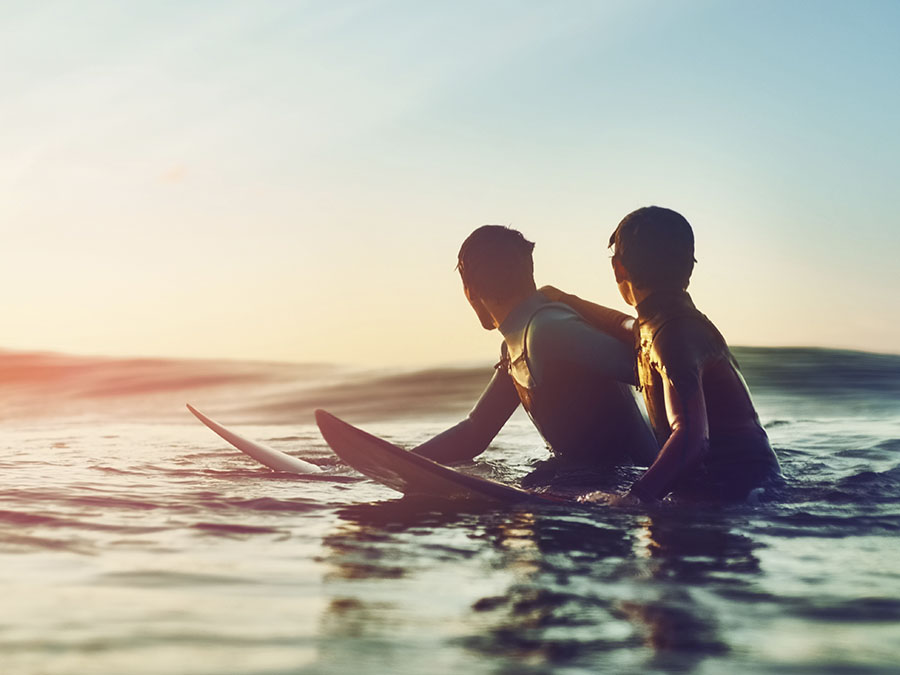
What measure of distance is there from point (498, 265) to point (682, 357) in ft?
4.60

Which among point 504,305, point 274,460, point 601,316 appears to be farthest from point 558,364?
point 274,460

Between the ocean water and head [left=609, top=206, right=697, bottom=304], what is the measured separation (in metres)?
1.07

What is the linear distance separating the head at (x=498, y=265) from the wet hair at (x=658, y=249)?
0.86 meters

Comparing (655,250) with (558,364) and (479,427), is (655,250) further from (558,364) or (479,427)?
(479,427)

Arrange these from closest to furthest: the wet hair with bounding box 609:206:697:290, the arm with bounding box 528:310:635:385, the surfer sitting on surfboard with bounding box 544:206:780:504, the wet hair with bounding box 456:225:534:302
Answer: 1. the surfer sitting on surfboard with bounding box 544:206:780:504
2. the wet hair with bounding box 609:206:697:290
3. the arm with bounding box 528:310:635:385
4. the wet hair with bounding box 456:225:534:302

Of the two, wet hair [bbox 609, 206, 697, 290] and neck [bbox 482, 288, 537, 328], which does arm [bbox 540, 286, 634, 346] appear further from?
wet hair [bbox 609, 206, 697, 290]

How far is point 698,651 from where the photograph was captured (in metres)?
2.55

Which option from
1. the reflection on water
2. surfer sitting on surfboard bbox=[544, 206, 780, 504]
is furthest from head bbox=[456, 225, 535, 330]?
the reflection on water

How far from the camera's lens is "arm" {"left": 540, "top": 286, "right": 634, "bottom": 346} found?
5.15 meters

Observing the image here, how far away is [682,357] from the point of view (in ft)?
14.5

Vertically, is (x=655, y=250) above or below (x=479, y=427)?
above

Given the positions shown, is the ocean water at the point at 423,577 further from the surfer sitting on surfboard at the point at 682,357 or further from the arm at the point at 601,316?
the arm at the point at 601,316

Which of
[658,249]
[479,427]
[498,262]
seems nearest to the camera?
[658,249]

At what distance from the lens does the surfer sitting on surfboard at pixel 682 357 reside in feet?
14.7
